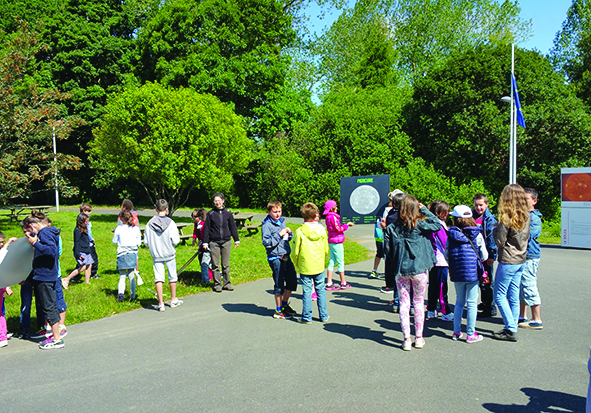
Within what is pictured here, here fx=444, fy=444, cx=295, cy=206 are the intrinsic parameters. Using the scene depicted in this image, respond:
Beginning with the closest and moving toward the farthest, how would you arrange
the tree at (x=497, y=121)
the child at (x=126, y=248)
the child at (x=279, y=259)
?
the child at (x=279, y=259) < the child at (x=126, y=248) < the tree at (x=497, y=121)

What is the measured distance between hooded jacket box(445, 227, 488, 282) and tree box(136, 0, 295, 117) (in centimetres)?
2570

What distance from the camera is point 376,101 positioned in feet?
96.3

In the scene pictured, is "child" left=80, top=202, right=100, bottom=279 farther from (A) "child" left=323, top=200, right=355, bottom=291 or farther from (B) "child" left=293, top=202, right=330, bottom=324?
(A) "child" left=323, top=200, right=355, bottom=291

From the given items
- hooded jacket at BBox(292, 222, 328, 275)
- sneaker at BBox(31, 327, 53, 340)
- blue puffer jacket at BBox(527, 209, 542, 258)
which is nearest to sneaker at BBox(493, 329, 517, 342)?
blue puffer jacket at BBox(527, 209, 542, 258)

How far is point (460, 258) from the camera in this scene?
571 cm

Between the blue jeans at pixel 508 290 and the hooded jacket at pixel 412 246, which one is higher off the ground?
the hooded jacket at pixel 412 246

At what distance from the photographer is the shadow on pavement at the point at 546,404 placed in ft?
12.8

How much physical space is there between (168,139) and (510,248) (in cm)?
1787

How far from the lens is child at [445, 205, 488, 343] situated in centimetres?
568

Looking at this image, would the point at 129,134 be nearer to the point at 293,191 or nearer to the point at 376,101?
the point at 293,191

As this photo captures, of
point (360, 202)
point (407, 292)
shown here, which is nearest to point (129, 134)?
point (360, 202)

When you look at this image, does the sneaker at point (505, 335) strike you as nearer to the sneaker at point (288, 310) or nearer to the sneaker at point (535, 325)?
the sneaker at point (535, 325)

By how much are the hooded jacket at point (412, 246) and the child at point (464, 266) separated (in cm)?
51

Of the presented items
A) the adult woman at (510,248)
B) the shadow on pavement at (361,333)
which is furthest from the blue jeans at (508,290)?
the shadow on pavement at (361,333)
